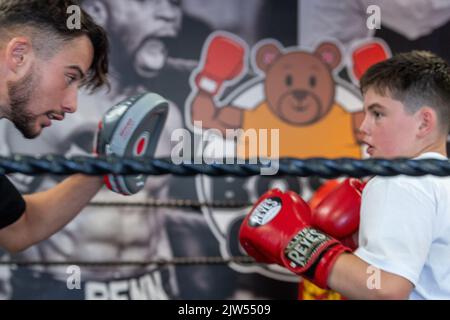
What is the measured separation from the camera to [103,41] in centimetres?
128

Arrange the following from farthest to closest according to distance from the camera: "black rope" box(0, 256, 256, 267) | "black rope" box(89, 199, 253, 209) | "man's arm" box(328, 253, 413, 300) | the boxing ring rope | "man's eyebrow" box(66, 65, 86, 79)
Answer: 1. "black rope" box(89, 199, 253, 209)
2. "black rope" box(0, 256, 256, 267)
3. "man's eyebrow" box(66, 65, 86, 79)
4. "man's arm" box(328, 253, 413, 300)
5. the boxing ring rope

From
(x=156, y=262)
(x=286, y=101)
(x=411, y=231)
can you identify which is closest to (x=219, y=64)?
(x=286, y=101)

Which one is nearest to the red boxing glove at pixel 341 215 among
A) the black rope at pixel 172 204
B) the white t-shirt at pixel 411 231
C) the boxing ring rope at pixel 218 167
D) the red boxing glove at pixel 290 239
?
the red boxing glove at pixel 290 239

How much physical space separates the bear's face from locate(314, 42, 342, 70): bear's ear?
2 cm

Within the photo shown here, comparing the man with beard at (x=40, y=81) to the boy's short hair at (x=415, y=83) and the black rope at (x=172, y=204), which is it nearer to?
the boy's short hair at (x=415, y=83)

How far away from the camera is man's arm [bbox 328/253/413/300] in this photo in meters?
0.93

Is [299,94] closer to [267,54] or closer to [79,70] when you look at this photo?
[267,54]

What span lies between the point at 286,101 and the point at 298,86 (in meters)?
0.10

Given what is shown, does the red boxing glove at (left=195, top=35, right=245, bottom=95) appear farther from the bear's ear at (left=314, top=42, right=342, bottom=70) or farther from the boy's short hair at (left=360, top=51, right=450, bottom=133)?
the boy's short hair at (left=360, top=51, right=450, bottom=133)

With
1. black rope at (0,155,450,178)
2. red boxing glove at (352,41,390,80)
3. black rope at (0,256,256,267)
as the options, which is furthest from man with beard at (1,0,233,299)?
black rope at (0,155,450,178)

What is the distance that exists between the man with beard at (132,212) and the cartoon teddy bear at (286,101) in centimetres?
14

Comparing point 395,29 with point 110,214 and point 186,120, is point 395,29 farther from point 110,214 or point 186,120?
point 110,214

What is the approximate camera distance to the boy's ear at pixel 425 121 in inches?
43.3

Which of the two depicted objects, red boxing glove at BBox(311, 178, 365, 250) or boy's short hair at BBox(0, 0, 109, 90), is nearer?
boy's short hair at BBox(0, 0, 109, 90)
